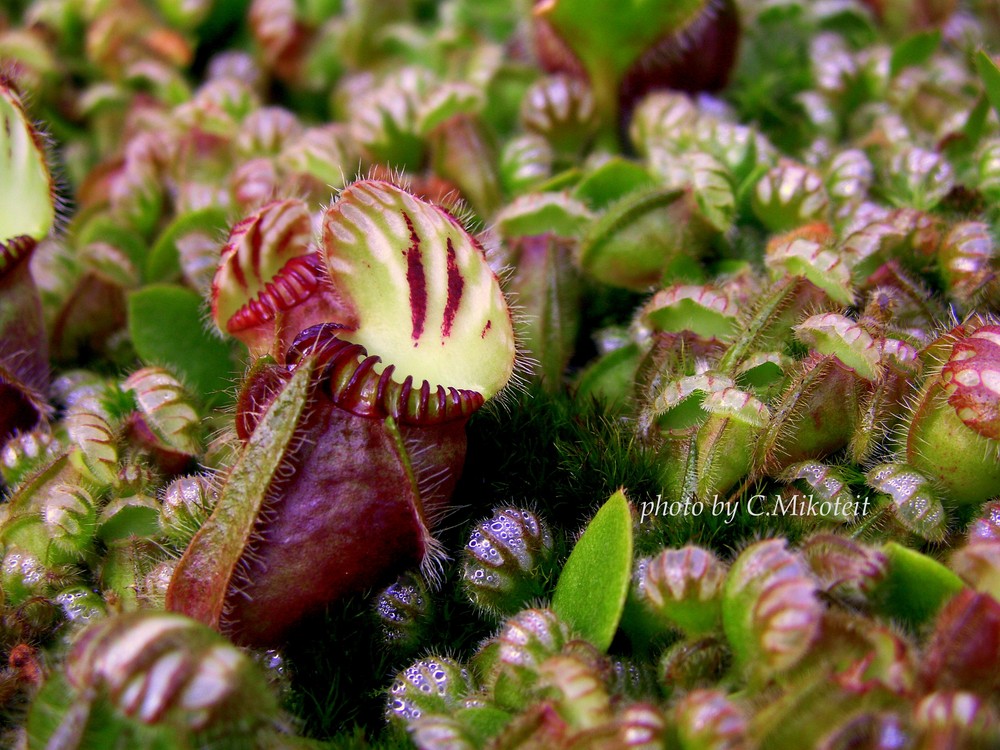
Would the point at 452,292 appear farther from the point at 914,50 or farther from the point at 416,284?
the point at 914,50

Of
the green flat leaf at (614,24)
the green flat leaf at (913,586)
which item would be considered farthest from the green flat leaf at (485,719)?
the green flat leaf at (614,24)

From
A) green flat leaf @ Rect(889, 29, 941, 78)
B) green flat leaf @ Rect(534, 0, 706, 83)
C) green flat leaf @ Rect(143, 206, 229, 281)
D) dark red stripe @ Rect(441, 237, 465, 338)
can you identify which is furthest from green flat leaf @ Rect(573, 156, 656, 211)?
green flat leaf @ Rect(889, 29, 941, 78)

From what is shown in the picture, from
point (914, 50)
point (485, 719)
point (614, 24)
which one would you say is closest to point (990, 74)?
point (914, 50)

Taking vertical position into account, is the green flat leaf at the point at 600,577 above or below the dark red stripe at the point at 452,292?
below

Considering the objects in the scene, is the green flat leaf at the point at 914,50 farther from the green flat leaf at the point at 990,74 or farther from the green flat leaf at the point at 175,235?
the green flat leaf at the point at 175,235

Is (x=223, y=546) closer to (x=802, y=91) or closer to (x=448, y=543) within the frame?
(x=448, y=543)
